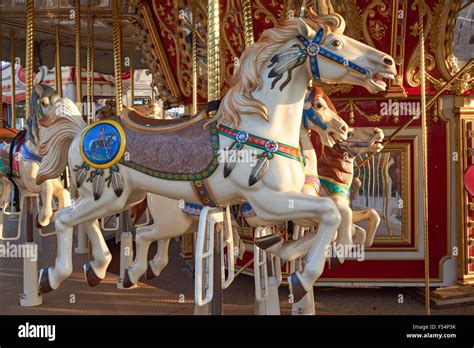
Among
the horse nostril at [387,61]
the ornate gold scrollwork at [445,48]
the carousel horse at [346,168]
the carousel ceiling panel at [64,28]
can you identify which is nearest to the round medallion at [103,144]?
the horse nostril at [387,61]

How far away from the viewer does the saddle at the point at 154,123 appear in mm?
2213

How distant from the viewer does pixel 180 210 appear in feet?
9.48

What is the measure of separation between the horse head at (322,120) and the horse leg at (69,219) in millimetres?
1049

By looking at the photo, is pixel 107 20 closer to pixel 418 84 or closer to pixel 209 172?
pixel 418 84

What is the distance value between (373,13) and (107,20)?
3.17 meters

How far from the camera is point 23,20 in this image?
5.97 metres

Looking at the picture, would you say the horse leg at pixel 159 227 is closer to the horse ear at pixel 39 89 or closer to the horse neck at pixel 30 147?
the horse ear at pixel 39 89

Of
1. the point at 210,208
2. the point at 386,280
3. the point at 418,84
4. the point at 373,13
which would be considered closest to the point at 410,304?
the point at 386,280

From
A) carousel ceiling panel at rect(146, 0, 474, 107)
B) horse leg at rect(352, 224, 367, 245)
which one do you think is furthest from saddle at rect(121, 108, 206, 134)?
carousel ceiling panel at rect(146, 0, 474, 107)

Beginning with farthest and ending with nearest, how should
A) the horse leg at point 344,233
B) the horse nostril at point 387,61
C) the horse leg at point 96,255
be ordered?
the horse leg at point 344,233 → the horse leg at point 96,255 → the horse nostril at point 387,61

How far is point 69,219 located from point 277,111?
1.03 m

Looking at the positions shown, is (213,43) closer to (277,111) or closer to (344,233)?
(277,111)

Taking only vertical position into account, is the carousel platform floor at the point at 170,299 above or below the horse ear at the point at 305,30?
below

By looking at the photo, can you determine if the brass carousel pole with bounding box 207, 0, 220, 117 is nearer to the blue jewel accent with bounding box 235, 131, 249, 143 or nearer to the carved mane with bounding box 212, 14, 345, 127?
the carved mane with bounding box 212, 14, 345, 127
